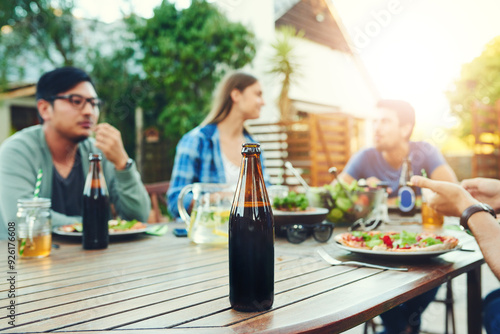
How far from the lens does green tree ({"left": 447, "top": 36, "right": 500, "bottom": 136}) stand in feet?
33.1

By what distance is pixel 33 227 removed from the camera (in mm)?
1316

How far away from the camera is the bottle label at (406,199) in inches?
90.0

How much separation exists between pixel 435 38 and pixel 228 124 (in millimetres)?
2972

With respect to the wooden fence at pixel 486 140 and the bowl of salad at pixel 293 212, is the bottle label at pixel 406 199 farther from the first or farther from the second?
the wooden fence at pixel 486 140

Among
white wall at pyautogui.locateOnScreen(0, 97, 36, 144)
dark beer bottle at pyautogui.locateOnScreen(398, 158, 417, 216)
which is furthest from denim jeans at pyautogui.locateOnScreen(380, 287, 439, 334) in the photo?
white wall at pyautogui.locateOnScreen(0, 97, 36, 144)

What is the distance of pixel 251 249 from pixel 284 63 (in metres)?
7.71

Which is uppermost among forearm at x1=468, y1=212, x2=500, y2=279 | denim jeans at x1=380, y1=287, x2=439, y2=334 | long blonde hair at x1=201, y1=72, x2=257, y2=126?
long blonde hair at x1=201, y1=72, x2=257, y2=126

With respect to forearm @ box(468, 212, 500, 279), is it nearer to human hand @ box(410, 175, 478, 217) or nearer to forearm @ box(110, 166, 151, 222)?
human hand @ box(410, 175, 478, 217)

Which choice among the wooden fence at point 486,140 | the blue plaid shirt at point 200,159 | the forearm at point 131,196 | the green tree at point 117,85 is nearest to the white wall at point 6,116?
the green tree at point 117,85

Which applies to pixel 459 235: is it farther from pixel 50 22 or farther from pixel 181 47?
pixel 50 22

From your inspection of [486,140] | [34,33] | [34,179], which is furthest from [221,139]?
[34,33]

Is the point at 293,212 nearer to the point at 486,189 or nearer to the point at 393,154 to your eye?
the point at 486,189

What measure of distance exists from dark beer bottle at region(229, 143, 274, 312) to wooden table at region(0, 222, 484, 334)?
3 centimetres

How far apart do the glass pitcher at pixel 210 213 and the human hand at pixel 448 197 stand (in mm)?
623
